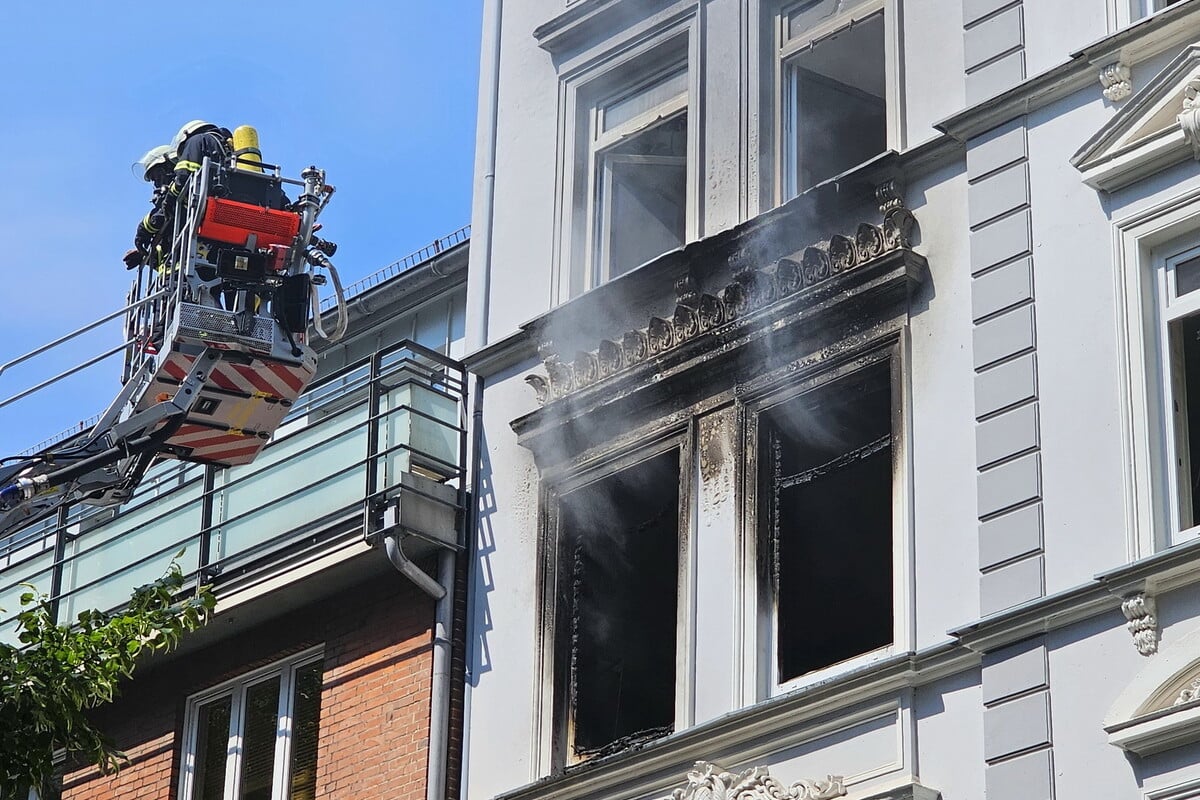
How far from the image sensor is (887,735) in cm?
1413

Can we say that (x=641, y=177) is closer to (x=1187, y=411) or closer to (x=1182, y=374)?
(x=1182, y=374)

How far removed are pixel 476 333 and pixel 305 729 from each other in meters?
3.42

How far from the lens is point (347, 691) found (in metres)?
18.3

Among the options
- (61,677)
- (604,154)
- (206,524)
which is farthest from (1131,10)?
(206,524)

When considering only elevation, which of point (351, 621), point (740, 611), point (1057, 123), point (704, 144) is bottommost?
point (740, 611)

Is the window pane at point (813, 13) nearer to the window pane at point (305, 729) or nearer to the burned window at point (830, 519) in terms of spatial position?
the burned window at point (830, 519)

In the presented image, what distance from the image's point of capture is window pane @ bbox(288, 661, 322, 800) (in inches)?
728

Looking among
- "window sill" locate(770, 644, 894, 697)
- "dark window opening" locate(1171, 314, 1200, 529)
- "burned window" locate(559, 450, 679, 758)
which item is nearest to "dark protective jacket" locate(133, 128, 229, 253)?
"burned window" locate(559, 450, 679, 758)

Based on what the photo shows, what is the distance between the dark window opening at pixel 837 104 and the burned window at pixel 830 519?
6.36 ft

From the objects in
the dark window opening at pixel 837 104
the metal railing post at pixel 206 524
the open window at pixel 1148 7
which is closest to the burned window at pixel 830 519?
the dark window opening at pixel 837 104

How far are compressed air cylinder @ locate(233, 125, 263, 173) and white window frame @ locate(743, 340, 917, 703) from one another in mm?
4247

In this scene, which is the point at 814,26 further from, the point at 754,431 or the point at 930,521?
the point at 930,521

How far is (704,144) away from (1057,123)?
355 centimetres

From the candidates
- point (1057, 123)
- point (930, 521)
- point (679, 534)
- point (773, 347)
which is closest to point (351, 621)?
point (679, 534)
